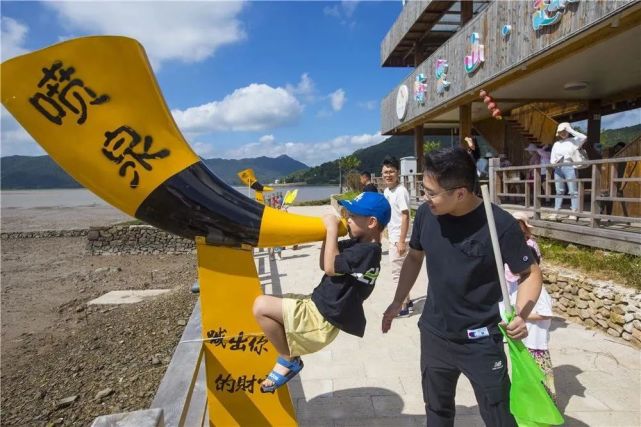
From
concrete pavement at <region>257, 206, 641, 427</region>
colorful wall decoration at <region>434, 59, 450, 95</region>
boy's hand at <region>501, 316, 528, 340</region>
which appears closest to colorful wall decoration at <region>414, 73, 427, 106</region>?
colorful wall decoration at <region>434, 59, 450, 95</region>

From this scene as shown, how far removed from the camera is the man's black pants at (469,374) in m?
1.80

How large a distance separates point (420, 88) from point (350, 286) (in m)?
12.3

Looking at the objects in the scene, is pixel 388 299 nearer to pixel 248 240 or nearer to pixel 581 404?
pixel 581 404

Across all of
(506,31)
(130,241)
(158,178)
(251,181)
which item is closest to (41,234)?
(130,241)

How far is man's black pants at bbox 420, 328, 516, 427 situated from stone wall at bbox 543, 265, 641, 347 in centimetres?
309

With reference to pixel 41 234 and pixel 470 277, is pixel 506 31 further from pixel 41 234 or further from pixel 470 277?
pixel 41 234

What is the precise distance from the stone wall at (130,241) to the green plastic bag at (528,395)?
17.9 meters

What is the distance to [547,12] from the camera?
683 cm

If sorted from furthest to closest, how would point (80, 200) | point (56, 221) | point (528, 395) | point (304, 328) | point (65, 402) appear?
point (80, 200), point (56, 221), point (65, 402), point (304, 328), point (528, 395)

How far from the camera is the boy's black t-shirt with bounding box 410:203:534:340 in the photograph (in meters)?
1.81

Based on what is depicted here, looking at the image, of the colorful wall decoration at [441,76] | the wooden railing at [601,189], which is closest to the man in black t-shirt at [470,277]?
the wooden railing at [601,189]

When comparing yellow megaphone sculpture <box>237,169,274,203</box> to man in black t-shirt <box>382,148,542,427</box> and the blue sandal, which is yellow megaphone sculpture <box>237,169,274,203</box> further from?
man in black t-shirt <box>382,148,542,427</box>

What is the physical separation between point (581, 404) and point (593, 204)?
328 cm

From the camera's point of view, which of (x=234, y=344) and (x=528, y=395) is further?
(x=234, y=344)
